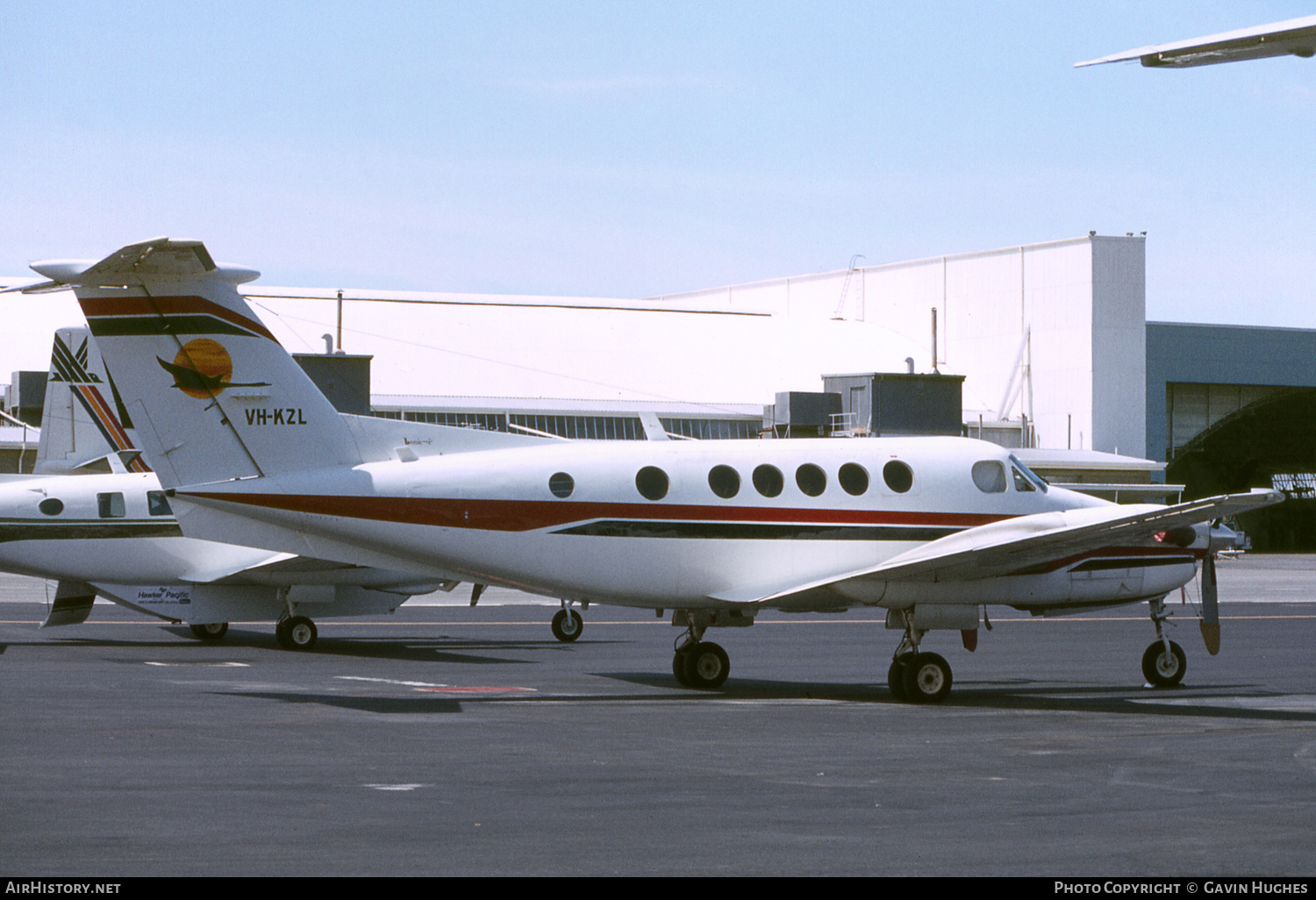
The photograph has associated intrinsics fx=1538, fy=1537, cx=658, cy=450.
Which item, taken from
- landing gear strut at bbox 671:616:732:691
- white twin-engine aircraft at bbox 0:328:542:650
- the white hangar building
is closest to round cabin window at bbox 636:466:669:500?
landing gear strut at bbox 671:616:732:691

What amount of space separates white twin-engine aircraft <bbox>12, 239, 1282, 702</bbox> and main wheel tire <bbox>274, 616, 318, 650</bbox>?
810cm

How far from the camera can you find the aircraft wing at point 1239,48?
32.7 ft

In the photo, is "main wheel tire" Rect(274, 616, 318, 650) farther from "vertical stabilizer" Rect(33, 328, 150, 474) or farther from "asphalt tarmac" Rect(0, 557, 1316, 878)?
"vertical stabilizer" Rect(33, 328, 150, 474)

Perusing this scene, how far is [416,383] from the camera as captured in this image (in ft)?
214

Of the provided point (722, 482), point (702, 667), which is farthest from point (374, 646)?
point (722, 482)

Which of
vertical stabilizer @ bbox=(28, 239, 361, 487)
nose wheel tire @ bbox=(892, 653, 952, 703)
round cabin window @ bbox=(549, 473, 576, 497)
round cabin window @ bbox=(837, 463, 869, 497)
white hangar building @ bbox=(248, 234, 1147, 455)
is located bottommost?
nose wheel tire @ bbox=(892, 653, 952, 703)

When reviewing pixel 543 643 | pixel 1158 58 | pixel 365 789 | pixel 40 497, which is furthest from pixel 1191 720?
pixel 40 497

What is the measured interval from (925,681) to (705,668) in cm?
286

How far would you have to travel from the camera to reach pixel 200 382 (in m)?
17.1

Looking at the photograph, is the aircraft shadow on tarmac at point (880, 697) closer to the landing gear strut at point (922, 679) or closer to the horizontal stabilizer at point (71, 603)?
the landing gear strut at point (922, 679)

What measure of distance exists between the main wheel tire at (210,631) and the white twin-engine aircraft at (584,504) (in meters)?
9.97

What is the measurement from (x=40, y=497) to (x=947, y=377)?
45.9 m

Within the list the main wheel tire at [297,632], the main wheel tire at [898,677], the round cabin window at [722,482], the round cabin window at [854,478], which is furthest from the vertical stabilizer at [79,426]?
the main wheel tire at [898,677]

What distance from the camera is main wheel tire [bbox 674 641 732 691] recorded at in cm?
1900
